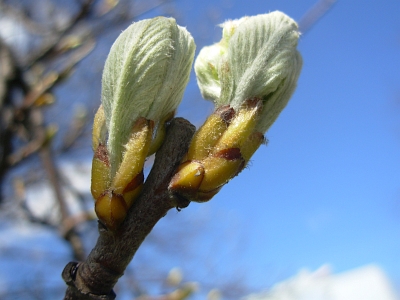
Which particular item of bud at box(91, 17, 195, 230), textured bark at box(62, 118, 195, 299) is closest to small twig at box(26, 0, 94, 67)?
bud at box(91, 17, 195, 230)

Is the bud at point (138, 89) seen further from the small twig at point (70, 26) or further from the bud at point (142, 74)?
the small twig at point (70, 26)

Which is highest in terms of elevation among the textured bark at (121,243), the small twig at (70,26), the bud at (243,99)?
the small twig at (70,26)

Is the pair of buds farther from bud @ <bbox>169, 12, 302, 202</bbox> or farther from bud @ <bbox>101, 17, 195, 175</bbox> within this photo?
bud @ <bbox>101, 17, 195, 175</bbox>

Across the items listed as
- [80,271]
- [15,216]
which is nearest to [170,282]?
[80,271]

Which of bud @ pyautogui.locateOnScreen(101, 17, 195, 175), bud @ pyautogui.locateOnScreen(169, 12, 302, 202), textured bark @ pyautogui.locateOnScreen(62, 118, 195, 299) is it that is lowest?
textured bark @ pyautogui.locateOnScreen(62, 118, 195, 299)

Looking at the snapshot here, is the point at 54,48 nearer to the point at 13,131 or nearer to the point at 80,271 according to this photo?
the point at 13,131

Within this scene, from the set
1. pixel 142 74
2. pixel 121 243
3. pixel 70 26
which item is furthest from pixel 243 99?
pixel 70 26

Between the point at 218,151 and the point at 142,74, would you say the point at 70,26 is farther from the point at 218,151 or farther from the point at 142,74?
the point at 218,151

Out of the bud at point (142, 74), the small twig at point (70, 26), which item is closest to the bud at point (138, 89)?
the bud at point (142, 74)
